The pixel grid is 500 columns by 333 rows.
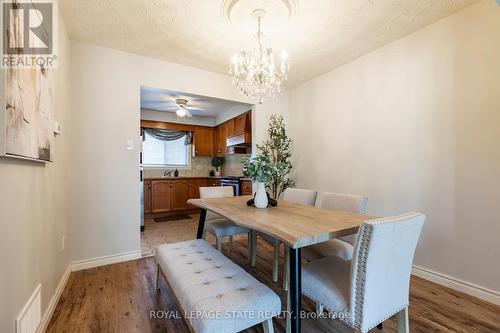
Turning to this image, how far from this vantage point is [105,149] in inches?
101

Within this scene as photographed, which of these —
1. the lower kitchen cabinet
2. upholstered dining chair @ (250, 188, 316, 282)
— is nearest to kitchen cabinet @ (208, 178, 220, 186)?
the lower kitchen cabinet

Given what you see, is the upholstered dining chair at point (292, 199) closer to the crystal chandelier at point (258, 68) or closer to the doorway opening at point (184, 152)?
the crystal chandelier at point (258, 68)

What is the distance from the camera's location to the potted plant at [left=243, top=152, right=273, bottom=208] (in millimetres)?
1891

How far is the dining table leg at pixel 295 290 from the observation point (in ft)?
3.86

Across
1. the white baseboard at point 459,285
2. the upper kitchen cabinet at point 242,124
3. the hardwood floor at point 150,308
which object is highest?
the upper kitchen cabinet at point 242,124

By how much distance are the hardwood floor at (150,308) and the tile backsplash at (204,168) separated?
11.3ft

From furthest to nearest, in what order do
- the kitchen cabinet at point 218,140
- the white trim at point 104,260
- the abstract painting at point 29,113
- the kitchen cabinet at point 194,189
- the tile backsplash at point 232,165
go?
1. the kitchen cabinet at point 218,140
2. the tile backsplash at point 232,165
3. the kitchen cabinet at point 194,189
4. the white trim at point 104,260
5. the abstract painting at point 29,113

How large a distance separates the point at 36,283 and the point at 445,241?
3228 millimetres

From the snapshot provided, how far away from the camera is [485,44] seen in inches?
74.6

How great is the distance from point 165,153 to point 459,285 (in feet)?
18.9

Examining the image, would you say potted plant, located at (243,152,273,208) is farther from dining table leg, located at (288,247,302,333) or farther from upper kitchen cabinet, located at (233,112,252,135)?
upper kitchen cabinet, located at (233,112,252,135)

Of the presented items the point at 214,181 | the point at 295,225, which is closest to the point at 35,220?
the point at 295,225

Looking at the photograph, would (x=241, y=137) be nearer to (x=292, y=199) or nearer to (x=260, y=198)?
(x=292, y=199)

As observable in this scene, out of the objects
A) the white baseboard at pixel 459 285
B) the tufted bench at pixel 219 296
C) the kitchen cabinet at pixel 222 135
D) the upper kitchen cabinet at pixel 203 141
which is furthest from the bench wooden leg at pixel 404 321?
the upper kitchen cabinet at pixel 203 141
